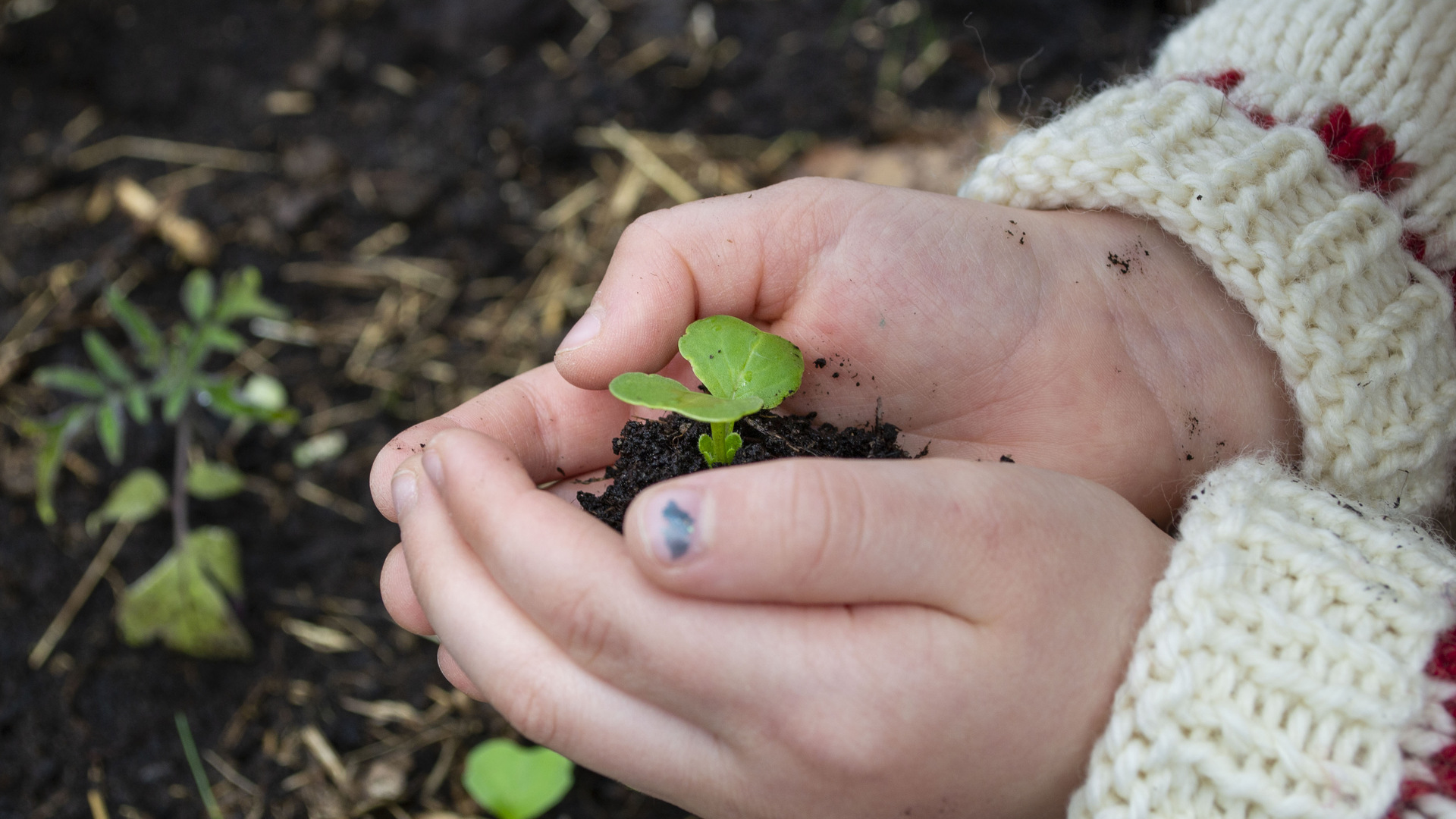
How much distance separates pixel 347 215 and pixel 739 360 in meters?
1.70

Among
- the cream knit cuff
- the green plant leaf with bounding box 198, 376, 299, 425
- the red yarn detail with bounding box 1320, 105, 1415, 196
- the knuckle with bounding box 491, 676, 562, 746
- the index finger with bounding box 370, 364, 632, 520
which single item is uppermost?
the red yarn detail with bounding box 1320, 105, 1415, 196

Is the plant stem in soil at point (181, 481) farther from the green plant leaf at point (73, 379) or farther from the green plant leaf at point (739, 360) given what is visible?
the green plant leaf at point (739, 360)

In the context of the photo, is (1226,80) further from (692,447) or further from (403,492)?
(403,492)

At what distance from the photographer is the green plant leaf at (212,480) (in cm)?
202

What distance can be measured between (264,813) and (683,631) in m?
1.09

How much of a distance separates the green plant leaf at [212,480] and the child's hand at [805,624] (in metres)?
1.02

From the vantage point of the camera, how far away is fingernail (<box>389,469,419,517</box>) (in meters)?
1.29

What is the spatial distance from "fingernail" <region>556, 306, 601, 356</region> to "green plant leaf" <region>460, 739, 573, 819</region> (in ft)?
2.27

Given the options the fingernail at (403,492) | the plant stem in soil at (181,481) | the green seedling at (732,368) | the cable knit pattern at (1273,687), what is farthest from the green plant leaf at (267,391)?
the cable knit pattern at (1273,687)

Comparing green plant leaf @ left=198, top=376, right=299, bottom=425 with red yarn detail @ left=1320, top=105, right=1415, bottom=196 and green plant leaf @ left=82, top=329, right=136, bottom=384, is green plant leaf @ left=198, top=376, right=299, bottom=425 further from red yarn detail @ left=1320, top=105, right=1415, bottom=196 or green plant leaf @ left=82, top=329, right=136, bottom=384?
red yarn detail @ left=1320, top=105, right=1415, bottom=196

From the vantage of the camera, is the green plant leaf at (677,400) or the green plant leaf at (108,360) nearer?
the green plant leaf at (677,400)

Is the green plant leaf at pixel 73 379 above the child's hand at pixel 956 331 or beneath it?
beneath

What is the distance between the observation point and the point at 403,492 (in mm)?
1294

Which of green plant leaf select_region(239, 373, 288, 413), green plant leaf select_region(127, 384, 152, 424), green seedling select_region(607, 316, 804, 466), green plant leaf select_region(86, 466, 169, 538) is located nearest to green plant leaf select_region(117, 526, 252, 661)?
green plant leaf select_region(86, 466, 169, 538)
